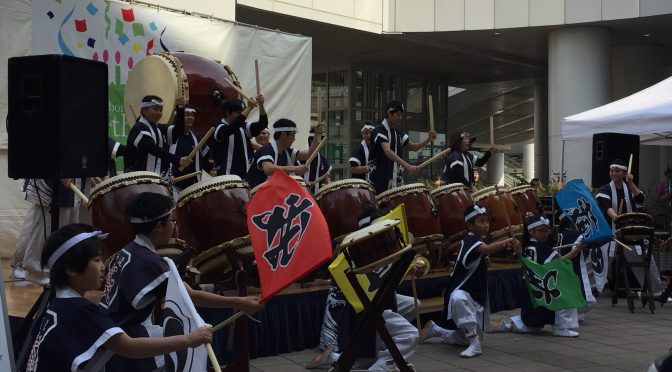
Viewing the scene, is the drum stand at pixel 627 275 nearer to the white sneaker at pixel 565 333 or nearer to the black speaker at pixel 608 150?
the black speaker at pixel 608 150

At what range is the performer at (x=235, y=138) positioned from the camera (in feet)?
18.7

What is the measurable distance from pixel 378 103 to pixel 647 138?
10413 millimetres

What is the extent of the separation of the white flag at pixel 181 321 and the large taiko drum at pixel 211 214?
2.09 meters

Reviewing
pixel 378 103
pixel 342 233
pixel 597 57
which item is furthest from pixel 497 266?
pixel 378 103

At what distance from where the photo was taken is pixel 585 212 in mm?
6176

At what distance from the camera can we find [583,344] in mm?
5805

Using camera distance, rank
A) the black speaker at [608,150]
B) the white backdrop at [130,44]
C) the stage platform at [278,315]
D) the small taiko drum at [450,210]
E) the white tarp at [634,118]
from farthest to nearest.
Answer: the black speaker at [608,150] < the white backdrop at [130,44] < the small taiko drum at [450,210] < the white tarp at [634,118] < the stage platform at [278,315]

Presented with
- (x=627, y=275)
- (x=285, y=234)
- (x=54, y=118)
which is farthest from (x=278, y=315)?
(x=627, y=275)

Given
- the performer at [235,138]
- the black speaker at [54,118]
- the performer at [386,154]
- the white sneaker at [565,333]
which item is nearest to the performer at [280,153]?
the performer at [235,138]

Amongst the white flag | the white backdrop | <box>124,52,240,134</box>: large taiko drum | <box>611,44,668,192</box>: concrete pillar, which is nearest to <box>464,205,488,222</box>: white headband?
<box>124,52,240,134</box>: large taiko drum

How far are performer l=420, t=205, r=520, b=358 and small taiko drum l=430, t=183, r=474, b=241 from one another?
1.31 metres

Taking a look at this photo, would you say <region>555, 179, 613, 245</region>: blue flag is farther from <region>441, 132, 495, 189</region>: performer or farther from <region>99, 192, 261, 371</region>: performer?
<region>99, 192, 261, 371</region>: performer

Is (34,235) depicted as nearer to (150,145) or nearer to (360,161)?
(150,145)

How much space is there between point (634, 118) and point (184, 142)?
3.45 meters
